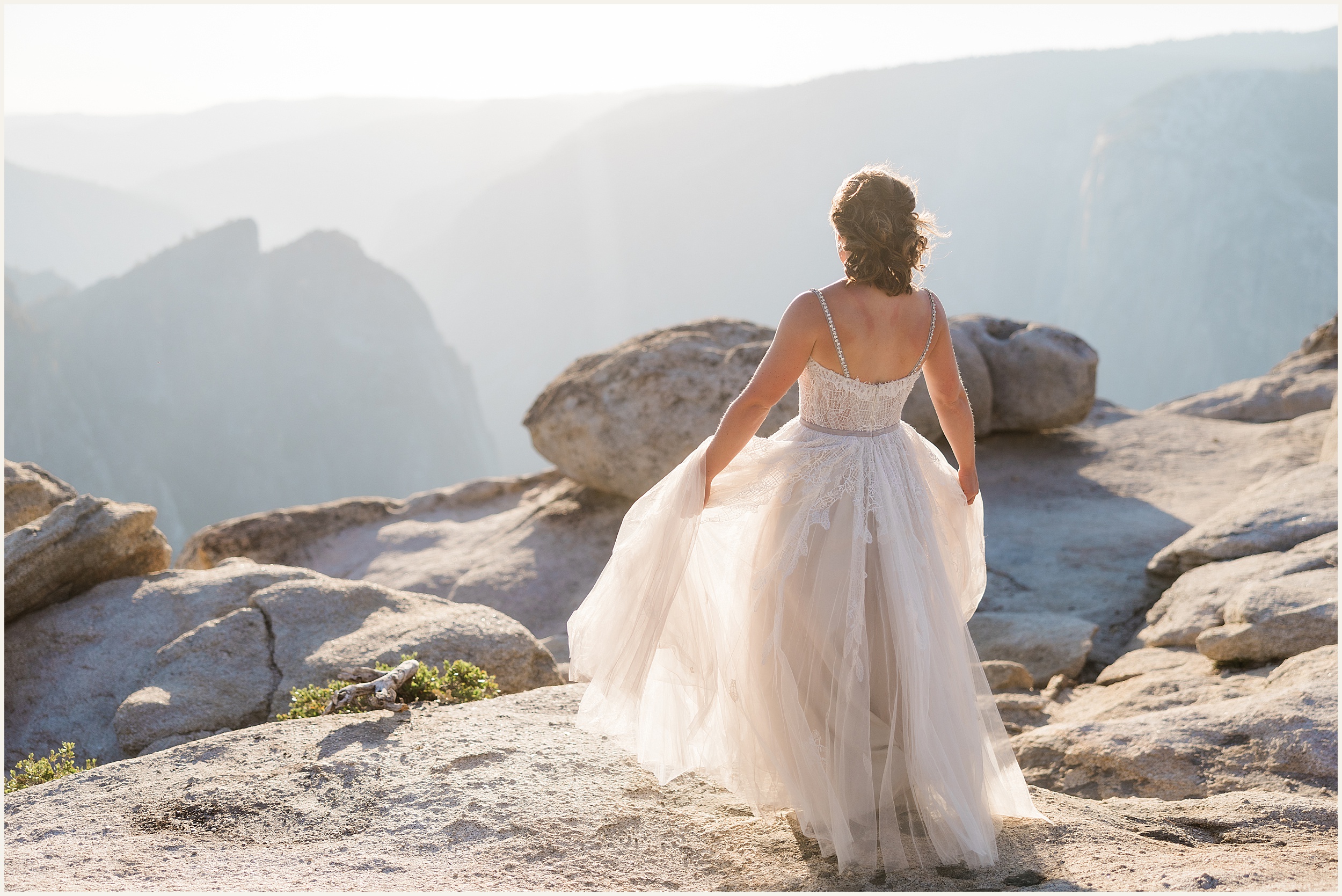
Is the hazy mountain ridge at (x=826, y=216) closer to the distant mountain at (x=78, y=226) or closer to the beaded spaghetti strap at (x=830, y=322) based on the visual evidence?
the distant mountain at (x=78, y=226)

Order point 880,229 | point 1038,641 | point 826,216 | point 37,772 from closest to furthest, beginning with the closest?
1. point 880,229
2. point 37,772
3. point 1038,641
4. point 826,216

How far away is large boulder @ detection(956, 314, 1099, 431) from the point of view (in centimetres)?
1280

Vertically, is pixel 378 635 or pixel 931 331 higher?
pixel 931 331

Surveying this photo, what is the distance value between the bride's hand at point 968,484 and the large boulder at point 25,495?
8251 millimetres

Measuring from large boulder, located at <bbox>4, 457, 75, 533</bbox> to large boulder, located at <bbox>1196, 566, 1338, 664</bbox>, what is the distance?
964 cm

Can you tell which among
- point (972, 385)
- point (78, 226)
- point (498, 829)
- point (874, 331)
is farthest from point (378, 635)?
point (78, 226)

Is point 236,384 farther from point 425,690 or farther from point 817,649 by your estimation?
point 817,649

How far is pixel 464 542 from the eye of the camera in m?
10.9

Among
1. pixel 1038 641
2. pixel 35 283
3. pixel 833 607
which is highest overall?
pixel 35 283

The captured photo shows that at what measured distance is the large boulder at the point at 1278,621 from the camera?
16.9ft

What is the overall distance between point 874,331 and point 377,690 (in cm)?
281

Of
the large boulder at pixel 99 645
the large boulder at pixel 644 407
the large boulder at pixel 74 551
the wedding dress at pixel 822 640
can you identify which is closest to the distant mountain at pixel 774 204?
the large boulder at pixel 644 407

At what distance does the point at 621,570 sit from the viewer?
3.38m

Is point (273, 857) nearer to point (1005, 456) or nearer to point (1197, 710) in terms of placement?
point (1197, 710)
